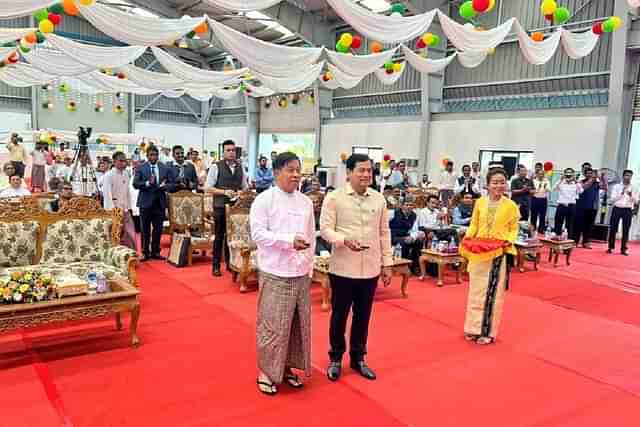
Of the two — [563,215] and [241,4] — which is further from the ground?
[241,4]

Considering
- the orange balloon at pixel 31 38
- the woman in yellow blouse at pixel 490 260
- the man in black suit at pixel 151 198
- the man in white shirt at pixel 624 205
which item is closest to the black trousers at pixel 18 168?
the man in black suit at pixel 151 198

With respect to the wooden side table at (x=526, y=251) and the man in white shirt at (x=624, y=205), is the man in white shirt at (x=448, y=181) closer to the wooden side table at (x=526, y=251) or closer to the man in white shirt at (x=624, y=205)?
the man in white shirt at (x=624, y=205)

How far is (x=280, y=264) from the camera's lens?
2.73 metres

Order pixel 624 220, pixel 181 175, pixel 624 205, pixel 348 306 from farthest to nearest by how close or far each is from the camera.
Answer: pixel 624 220 → pixel 624 205 → pixel 181 175 → pixel 348 306

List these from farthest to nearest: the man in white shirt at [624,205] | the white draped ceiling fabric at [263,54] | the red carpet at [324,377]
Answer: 1. the man in white shirt at [624,205]
2. the white draped ceiling fabric at [263,54]
3. the red carpet at [324,377]

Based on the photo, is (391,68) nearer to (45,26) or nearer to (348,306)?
(45,26)

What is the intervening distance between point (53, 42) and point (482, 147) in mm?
9423

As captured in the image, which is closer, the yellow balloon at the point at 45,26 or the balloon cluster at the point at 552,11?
the balloon cluster at the point at 552,11

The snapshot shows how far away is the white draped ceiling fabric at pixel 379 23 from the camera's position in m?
5.30

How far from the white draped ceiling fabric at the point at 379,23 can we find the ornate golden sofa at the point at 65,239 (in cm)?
310

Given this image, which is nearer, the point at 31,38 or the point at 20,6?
the point at 20,6

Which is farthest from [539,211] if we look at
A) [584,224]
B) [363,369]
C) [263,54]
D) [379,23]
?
[363,369]

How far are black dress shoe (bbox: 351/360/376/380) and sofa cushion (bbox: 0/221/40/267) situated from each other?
278 cm

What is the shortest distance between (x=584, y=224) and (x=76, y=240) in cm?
856
